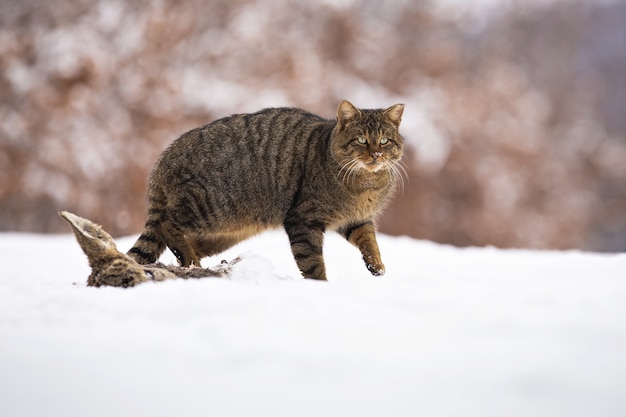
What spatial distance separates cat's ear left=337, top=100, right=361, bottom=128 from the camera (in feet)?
12.1

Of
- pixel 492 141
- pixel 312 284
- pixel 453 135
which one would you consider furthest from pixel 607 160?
pixel 312 284

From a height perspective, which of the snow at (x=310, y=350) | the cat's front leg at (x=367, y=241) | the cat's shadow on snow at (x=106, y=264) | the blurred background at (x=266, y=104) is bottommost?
the snow at (x=310, y=350)

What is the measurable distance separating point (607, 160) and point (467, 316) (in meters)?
10.5

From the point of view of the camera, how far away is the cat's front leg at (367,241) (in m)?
3.70

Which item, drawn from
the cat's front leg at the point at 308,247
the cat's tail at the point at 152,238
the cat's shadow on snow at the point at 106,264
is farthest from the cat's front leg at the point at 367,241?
the cat's shadow on snow at the point at 106,264

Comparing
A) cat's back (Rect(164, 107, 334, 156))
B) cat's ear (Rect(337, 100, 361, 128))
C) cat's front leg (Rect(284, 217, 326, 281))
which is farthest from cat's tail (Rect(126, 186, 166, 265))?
cat's ear (Rect(337, 100, 361, 128))

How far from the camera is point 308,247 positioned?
3.54 meters

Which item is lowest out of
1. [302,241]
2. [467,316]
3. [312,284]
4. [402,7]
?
[467,316]

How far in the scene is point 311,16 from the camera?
10672 mm

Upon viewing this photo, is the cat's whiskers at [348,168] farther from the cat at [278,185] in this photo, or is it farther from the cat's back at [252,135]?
the cat's back at [252,135]

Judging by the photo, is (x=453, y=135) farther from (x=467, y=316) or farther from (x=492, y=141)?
(x=467, y=316)

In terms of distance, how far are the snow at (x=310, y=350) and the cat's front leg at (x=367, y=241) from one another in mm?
1053

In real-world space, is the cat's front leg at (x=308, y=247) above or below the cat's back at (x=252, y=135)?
below

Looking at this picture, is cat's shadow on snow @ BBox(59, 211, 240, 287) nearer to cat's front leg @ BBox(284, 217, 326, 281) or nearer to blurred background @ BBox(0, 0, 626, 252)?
cat's front leg @ BBox(284, 217, 326, 281)
